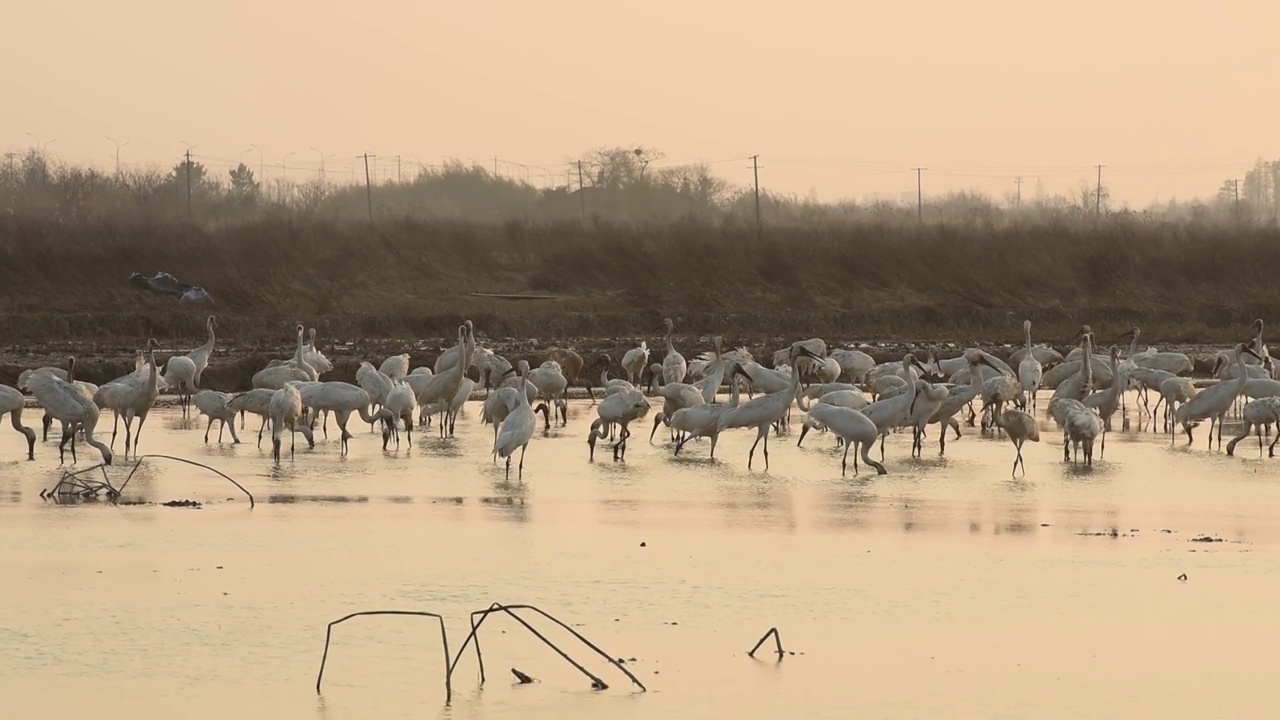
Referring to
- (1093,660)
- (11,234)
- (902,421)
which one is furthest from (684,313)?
(1093,660)

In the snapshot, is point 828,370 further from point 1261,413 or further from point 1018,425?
point 1018,425

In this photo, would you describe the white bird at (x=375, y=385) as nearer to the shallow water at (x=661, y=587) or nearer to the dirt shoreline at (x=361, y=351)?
the shallow water at (x=661, y=587)

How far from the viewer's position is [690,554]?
11.9 m

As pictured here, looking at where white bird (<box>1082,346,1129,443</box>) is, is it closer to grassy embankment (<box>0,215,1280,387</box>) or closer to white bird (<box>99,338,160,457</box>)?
white bird (<box>99,338,160,457</box>)

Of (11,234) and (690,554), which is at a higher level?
(11,234)

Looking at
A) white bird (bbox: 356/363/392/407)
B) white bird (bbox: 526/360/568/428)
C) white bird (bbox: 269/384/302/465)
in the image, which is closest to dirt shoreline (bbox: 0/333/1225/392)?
white bird (bbox: 526/360/568/428)

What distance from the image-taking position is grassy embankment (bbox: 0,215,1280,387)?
37.4 m

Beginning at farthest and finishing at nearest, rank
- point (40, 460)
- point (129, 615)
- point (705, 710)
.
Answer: point (40, 460) < point (129, 615) < point (705, 710)

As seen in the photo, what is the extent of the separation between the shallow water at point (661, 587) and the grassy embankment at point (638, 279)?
19.0 m

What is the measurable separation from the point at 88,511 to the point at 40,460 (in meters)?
3.72

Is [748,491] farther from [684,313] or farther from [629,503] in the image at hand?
[684,313]

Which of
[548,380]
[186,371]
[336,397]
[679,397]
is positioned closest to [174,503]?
[336,397]

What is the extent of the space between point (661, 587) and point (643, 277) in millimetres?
34498

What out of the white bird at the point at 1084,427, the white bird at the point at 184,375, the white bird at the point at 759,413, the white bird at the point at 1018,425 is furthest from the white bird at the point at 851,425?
the white bird at the point at 184,375
